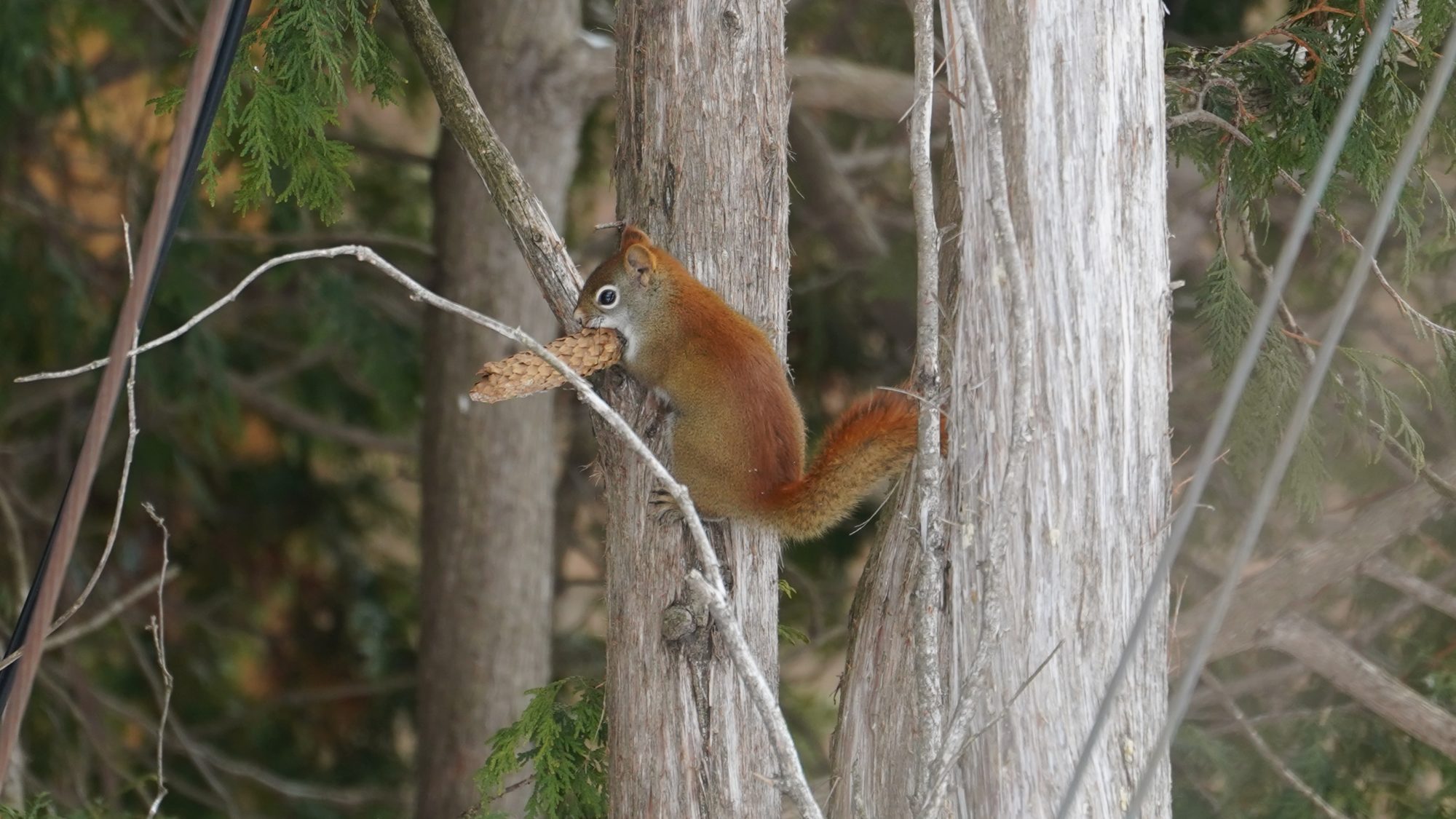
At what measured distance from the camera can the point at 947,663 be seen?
2.11 meters


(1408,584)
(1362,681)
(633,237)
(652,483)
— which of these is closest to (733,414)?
(652,483)

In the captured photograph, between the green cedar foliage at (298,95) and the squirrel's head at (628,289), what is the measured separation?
518 mm

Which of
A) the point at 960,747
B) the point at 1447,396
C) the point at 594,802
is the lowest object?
the point at 594,802

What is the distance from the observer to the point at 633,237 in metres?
2.57

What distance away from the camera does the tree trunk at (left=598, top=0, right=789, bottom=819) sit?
237 centimetres

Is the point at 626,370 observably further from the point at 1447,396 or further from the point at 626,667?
the point at 1447,396

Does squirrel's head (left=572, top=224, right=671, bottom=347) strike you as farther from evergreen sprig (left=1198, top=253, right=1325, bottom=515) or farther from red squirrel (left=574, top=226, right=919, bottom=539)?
evergreen sprig (left=1198, top=253, right=1325, bottom=515)

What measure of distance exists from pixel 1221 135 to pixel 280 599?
15.1ft

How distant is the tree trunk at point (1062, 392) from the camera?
1991mm

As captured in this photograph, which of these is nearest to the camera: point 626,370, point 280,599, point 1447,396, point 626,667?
point 626,667

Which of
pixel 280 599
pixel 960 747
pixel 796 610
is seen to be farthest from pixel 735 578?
pixel 280 599

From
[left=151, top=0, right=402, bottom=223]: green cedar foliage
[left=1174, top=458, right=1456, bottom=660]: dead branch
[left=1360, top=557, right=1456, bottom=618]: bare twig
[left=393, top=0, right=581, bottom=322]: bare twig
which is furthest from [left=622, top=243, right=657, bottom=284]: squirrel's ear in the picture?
[left=1360, top=557, right=1456, bottom=618]: bare twig

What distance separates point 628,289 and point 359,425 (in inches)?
143

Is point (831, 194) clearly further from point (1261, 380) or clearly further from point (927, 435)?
point (927, 435)
